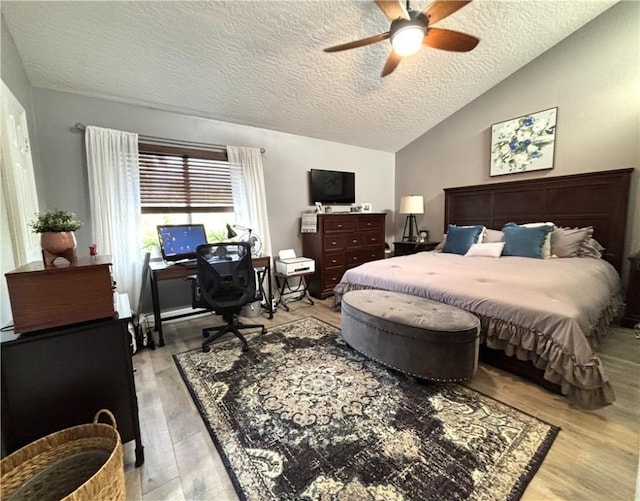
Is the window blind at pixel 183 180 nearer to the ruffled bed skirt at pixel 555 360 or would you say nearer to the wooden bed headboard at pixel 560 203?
the ruffled bed skirt at pixel 555 360

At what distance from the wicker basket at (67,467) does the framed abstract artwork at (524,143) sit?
467 cm

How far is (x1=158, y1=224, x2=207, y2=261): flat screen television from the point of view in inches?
115

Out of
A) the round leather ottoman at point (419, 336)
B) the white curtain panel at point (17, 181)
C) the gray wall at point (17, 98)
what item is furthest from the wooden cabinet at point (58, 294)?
the round leather ottoman at point (419, 336)

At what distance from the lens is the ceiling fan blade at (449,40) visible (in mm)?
2029

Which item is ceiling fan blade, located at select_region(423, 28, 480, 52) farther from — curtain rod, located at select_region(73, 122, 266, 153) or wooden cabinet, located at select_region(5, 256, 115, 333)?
wooden cabinet, located at select_region(5, 256, 115, 333)

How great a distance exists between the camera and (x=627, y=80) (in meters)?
2.84

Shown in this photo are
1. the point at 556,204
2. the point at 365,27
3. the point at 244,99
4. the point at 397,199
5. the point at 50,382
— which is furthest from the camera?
the point at 397,199

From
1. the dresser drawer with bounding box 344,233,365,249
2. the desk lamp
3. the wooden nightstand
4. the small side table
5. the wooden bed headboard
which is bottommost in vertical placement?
the small side table

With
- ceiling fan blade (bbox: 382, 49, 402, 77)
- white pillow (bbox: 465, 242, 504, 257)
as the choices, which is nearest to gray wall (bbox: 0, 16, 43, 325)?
ceiling fan blade (bbox: 382, 49, 402, 77)

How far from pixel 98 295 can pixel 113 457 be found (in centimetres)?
68

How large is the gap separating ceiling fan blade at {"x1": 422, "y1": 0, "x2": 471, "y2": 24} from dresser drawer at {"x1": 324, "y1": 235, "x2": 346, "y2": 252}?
2546mm

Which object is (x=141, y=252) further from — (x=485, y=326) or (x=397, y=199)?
(x=397, y=199)

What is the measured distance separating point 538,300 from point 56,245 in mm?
2756

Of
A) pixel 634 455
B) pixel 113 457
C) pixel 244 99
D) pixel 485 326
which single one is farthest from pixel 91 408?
pixel 244 99
